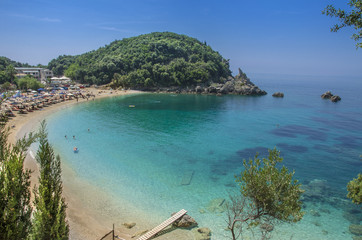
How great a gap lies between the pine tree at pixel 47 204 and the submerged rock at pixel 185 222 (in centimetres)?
1010

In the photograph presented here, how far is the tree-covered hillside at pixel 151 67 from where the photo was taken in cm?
11281

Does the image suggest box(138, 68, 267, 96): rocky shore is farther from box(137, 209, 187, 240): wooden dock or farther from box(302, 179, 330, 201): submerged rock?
box(137, 209, 187, 240): wooden dock

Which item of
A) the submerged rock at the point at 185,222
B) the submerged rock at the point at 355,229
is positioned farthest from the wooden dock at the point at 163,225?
the submerged rock at the point at 355,229

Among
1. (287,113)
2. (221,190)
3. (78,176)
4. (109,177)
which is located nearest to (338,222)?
Result: (221,190)

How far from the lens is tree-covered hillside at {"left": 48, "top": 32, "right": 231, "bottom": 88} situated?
11281 centimetres

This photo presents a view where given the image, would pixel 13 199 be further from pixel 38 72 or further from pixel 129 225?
pixel 38 72

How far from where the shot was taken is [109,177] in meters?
27.4

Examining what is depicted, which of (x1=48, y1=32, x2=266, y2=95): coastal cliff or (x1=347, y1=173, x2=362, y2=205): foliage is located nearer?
(x1=347, y1=173, x2=362, y2=205): foliage

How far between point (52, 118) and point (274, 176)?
58271mm

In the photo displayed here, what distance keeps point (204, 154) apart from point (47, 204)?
88.9 ft

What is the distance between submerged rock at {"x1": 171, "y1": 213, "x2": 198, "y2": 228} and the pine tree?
1010cm

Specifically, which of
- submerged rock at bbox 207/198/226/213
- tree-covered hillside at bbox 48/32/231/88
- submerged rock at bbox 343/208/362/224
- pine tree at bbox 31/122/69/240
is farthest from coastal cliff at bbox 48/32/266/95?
pine tree at bbox 31/122/69/240

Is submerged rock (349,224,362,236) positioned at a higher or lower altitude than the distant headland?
lower

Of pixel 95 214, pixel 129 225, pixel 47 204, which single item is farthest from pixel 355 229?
pixel 47 204
